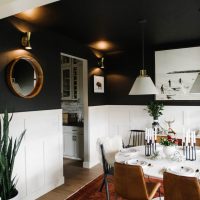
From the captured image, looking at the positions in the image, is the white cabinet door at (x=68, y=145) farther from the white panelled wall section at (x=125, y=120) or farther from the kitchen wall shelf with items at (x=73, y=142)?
the white panelled wall section at (x=125, y=120)

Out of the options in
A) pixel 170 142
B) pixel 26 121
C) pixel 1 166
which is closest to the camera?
pixel 1 166

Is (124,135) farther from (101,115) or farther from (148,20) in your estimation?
(148,20)

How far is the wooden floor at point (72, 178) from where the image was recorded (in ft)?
10.2

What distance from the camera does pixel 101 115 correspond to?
478 centimetres

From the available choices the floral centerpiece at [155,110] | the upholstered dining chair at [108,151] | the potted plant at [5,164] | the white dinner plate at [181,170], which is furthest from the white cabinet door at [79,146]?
the white dinner plate at [181,170]

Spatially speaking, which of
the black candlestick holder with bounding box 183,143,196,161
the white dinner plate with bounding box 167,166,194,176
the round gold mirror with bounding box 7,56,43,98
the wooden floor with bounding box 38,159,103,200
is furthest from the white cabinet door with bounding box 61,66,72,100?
the white dinner plate with bounding box 167,166,194,176

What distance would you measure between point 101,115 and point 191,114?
191cm

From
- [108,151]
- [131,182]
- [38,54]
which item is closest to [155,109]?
[108,151]

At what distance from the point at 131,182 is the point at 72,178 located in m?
1.96

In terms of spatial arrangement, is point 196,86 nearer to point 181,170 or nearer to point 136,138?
point 136,138

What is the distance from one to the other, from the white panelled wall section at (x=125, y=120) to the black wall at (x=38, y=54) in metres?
1.25

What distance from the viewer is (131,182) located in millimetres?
2057

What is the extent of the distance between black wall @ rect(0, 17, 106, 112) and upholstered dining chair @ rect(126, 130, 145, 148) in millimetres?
2015

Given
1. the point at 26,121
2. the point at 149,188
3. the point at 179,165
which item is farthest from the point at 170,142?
the point at 26,121
